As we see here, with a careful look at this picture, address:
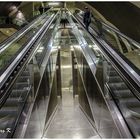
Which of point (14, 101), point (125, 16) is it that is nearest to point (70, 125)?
point (14, 101)

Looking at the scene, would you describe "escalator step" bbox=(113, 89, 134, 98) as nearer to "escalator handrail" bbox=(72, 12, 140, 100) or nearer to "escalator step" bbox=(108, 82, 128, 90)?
"escalator step" bbox=(108, 82, 128, 90)

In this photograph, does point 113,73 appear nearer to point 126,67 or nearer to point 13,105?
point 126,67

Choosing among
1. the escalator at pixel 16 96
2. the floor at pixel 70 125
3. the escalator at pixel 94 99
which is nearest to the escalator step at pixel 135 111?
the escalator at pixel 94 99

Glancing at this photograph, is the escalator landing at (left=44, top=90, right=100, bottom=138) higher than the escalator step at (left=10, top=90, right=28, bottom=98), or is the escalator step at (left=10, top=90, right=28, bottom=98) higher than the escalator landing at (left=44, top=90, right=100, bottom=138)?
the escalator step at (left=10, top=90, right=28, bottom=98)

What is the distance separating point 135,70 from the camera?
4.53 metres

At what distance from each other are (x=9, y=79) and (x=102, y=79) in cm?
176

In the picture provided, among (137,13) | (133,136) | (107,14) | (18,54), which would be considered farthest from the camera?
(107,14)

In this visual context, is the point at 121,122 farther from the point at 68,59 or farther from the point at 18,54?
the point at 68,59

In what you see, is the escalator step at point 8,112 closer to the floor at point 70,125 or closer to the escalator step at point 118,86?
the escalator step at point 118,86

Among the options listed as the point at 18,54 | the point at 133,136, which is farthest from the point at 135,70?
the point at 18,54

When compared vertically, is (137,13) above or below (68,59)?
above

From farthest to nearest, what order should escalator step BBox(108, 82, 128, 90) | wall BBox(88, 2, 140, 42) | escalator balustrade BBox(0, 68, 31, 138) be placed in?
wall BBox(88, 2, 140, 42)
escalator step BBox(108, 82, 128, 90)
escalator balustrade BBox(0, 68, 31, 138)

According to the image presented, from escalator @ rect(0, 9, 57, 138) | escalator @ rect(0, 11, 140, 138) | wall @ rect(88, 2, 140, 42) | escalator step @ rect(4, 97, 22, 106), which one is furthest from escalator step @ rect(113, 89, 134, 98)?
wall @ rect(88, 2, 140, 42)

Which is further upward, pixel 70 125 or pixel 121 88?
pixel 121 88
